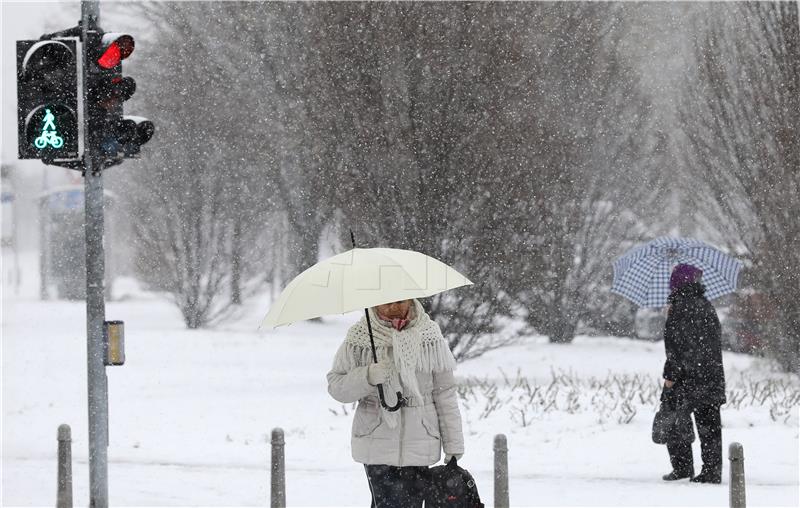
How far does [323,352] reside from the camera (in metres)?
25.0

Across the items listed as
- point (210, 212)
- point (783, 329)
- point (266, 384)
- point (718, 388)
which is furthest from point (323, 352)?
point (718, 388)

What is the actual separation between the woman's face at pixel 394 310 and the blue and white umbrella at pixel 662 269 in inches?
189

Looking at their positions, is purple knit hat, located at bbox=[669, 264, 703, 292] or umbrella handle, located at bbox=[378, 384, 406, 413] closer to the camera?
umbrella handle, located at bbox=[378, 384, 406, 413]

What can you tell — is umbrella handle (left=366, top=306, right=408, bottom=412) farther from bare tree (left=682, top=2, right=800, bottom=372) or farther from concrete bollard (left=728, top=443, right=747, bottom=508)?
bare tree (left=682, top=2, right=800, bottom=372)

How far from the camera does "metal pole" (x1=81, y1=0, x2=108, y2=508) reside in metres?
8.67

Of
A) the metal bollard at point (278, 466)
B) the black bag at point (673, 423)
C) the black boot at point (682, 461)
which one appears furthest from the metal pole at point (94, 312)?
the black boot at point (682, 461)

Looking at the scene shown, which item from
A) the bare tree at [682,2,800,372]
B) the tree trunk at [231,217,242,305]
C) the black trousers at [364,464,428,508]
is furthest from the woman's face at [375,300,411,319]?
the tree trunk at [231,217,242,305]

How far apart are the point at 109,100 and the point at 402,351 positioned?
382 centimetres

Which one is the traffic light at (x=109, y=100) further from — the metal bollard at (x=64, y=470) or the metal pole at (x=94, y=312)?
the metal bollard at (x=64, y=470)

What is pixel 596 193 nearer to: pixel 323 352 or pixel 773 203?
pixel 323 352

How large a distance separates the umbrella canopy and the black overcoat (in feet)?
12.8

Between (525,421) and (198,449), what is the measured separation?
3630 mm

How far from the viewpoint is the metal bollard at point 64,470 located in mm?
8953

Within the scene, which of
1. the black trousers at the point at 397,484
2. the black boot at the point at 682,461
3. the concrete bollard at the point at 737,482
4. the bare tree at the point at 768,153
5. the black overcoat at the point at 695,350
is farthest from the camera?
the bare tree at the point at 768,153
